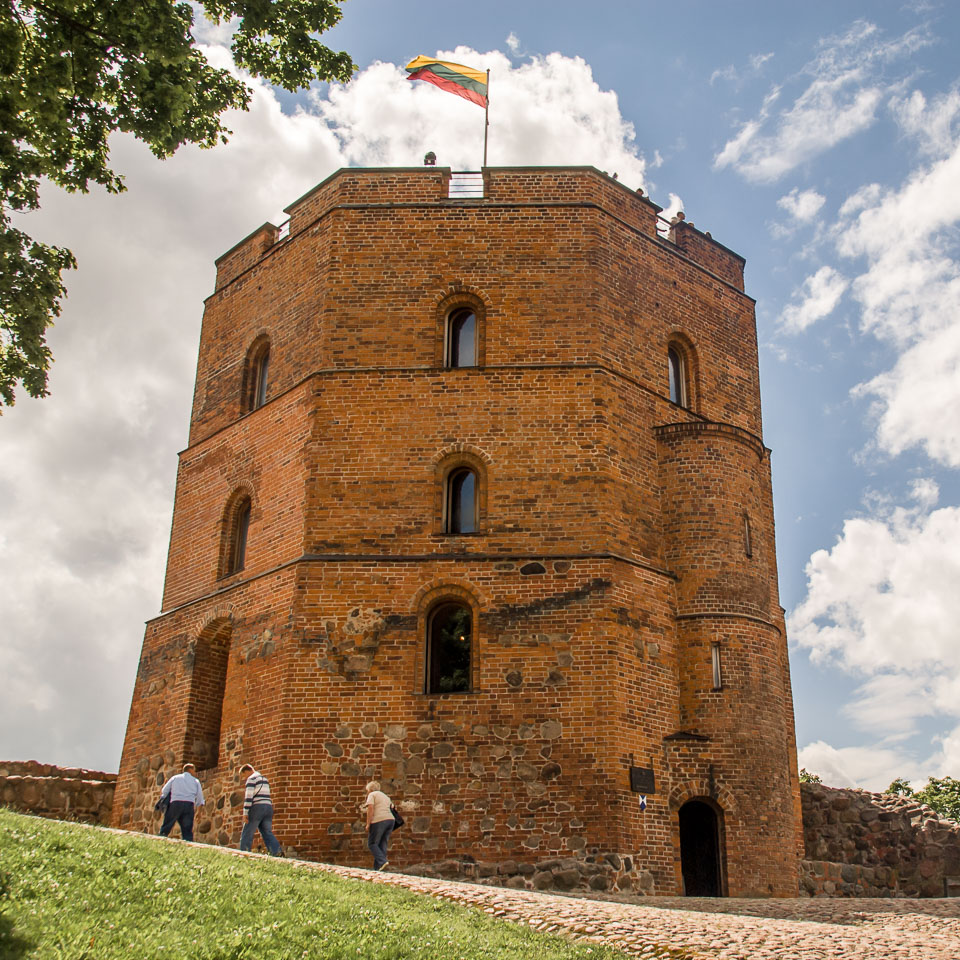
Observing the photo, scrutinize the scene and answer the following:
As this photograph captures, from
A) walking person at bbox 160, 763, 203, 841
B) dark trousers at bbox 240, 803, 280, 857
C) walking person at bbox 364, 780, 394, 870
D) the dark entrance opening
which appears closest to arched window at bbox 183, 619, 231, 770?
walking person at bbox 160, 763, 203, 841

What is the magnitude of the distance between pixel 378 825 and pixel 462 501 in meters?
5.48

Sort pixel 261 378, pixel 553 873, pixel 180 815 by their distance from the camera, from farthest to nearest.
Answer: pixel 261 378
pixel 553 873
pixel 180 815

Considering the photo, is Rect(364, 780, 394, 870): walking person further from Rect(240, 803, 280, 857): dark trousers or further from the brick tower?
Rect(240, 803, 280, 857): dark trousers

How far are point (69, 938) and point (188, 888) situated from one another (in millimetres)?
1547

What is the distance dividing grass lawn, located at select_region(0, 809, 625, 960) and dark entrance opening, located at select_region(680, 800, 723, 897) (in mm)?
7642

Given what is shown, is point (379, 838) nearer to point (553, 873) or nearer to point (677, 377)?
point (553, 873)

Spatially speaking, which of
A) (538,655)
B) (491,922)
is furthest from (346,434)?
(491,922)

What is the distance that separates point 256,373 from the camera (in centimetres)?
2072

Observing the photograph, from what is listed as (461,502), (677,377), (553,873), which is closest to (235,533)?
(461,502)

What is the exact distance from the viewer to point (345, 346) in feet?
61.2

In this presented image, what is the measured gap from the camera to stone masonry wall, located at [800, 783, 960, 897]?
754 inches

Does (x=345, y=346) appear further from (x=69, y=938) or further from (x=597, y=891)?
(x=69, y=938)

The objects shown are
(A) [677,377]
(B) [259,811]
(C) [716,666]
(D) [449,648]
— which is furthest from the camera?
(A) [677,377]

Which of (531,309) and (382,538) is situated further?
(531,309)
